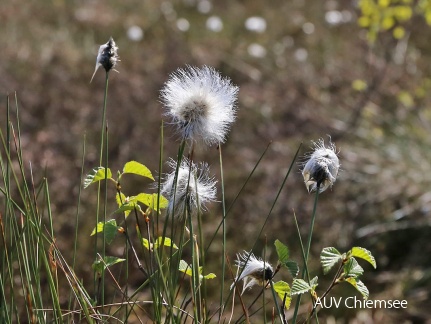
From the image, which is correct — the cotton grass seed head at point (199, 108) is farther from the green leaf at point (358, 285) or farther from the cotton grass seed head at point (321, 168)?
the green leaf at point (358, 285)

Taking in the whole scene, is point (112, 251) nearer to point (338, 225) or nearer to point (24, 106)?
point (338, 225)

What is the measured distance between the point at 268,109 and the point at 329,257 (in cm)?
420

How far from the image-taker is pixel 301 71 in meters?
6.52

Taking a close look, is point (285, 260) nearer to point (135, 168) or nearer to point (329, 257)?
point (329, 257)

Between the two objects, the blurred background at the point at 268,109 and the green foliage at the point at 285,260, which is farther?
the blurred background at the point at 268,109

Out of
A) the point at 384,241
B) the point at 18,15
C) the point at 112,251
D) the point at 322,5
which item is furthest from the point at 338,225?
the point at 322,5

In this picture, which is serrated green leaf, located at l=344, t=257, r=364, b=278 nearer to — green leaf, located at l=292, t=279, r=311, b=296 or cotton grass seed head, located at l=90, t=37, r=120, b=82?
green leaf, located at l=292, t=279, r=311, b=296

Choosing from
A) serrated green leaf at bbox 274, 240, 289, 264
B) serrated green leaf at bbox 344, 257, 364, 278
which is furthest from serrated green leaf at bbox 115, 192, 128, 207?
serrated green leaf at bbox 344, 257, 364, 278

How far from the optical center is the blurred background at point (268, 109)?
159 inches

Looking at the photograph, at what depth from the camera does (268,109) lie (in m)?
5.65

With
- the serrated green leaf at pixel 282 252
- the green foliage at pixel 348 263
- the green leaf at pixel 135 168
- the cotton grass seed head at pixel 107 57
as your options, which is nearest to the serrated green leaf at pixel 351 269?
the green foliage at pixel 348 263

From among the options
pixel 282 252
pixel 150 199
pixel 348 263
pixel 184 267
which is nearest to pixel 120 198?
pixel 150 199

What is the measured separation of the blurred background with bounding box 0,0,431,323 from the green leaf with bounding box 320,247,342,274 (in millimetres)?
1858

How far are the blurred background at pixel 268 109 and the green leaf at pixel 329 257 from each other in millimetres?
1858
